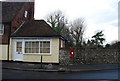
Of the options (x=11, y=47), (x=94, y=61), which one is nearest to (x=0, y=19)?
(x=11, y=47)

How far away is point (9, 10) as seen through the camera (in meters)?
25.9

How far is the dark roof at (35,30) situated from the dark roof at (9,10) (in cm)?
213

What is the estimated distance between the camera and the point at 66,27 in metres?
54.3

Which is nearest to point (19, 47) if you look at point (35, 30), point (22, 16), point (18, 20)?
point (35, 30)

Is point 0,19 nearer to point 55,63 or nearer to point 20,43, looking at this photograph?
point 20,43

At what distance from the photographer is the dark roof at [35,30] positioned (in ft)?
71.7

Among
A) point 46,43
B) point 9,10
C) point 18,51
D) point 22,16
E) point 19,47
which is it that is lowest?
point 18,51

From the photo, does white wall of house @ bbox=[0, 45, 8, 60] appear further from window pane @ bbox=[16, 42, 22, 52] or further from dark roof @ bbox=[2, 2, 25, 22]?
dark roof @ bbox=[2, 2, 25, 22]

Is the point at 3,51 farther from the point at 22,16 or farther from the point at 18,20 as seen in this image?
the point at 22,16

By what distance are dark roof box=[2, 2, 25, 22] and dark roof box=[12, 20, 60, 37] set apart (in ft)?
6.97

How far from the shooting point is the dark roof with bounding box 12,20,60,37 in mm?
21839

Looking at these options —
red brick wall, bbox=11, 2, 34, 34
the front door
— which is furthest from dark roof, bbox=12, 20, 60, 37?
the front door

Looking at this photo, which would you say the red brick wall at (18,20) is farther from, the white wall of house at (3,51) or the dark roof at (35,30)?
the dark roof at (35,30)

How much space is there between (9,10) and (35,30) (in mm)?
5870
